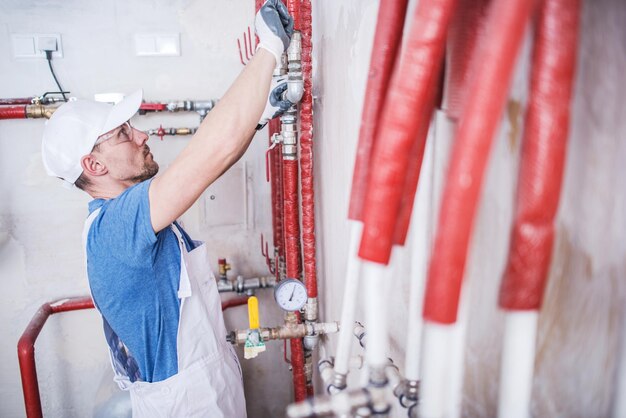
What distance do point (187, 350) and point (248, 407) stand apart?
1043 millimetres

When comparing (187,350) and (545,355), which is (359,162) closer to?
(545,355)

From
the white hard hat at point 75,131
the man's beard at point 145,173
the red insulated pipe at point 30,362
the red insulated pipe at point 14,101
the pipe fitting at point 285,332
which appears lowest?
the red insulated pipe at point 30,362

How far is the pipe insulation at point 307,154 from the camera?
105 cm

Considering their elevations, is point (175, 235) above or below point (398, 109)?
below

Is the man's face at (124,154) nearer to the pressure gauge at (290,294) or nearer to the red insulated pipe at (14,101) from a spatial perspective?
the pressure gauge at (290,294)

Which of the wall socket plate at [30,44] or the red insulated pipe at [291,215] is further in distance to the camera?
the wall socket plate at [30,44]

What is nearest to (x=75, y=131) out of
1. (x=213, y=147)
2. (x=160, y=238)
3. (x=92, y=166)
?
(x=92, y=166)

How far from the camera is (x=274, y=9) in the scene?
930 millimetres

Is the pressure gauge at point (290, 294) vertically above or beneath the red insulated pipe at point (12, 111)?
beneath

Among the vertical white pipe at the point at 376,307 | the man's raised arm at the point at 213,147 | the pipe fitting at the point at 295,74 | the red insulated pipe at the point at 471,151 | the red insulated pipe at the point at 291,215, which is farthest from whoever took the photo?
the red insulated pipe at the point at 291,215

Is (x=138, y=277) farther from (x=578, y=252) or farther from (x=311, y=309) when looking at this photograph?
(x=578, y=252)

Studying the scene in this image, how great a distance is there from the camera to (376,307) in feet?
1.20

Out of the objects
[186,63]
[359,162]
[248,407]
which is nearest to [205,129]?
[359,162]

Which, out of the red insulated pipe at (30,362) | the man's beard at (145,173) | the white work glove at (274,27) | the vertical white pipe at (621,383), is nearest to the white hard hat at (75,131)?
the man's beard at (145,173)
